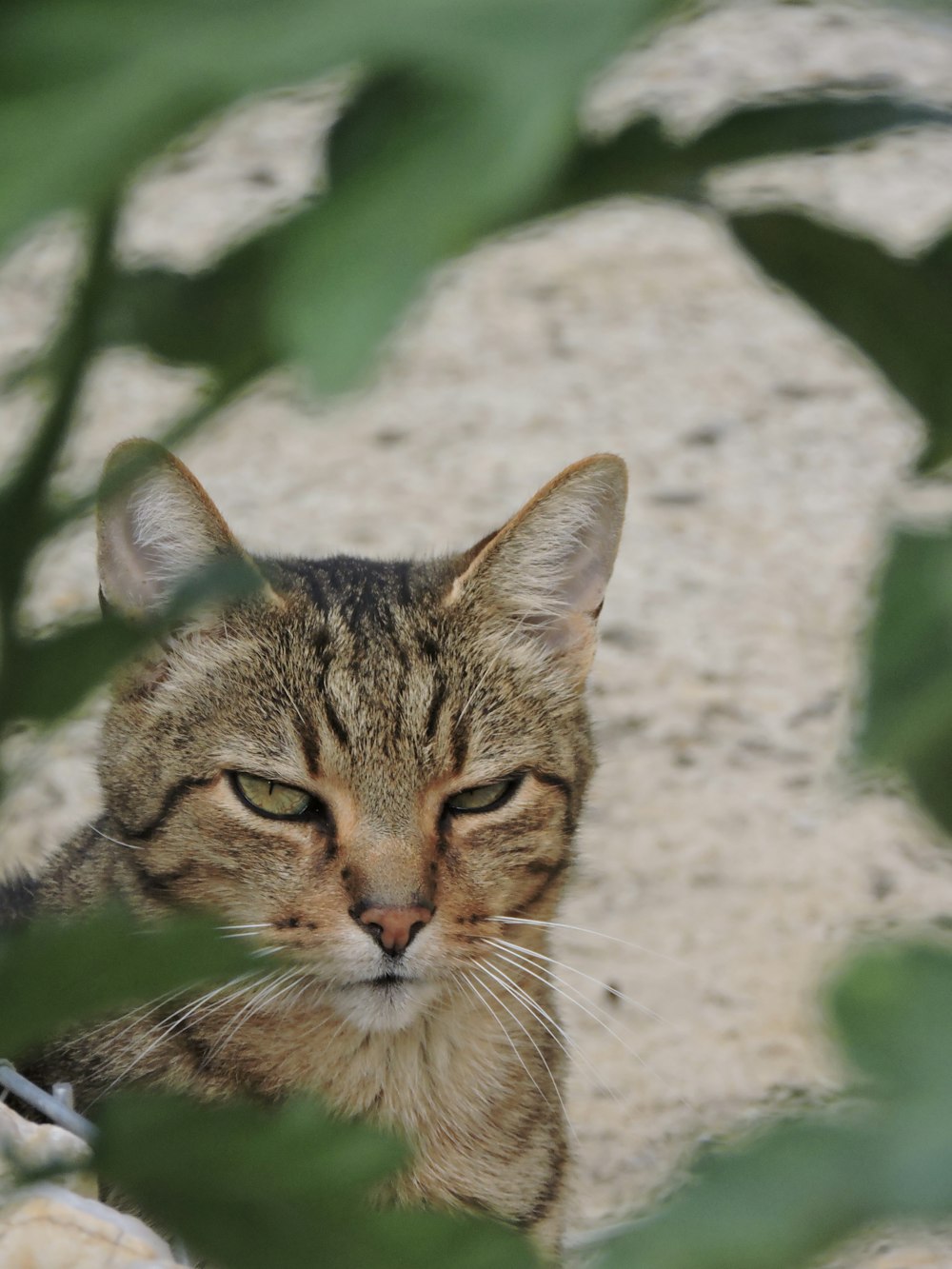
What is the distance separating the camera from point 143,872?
2.64 metres

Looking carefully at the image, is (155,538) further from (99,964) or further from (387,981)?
(99,964)

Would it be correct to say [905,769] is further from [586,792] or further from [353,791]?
[586,792]

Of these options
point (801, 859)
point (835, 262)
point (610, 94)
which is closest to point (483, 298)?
point (610, 94)

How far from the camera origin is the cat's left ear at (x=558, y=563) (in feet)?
9.16

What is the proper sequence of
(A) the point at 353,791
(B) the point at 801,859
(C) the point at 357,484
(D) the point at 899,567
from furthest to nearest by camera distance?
(C) the point at 357,484, (B) the point at 801,859, (A) the point at 353,791, (D) the point at 899,567

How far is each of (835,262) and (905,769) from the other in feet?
0.91

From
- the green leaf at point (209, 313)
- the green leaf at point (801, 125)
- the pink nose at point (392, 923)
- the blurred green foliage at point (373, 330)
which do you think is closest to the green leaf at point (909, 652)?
the blurred green foliage at point (373, 330)

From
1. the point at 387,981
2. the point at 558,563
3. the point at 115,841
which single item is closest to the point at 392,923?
the point at 387,981

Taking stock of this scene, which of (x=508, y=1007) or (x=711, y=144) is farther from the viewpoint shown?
(x=508, y=1007)

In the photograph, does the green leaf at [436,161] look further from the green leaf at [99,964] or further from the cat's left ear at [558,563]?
the cat's left ear at [558,563]

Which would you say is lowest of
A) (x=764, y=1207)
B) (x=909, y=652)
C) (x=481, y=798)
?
(x=481, y=798)

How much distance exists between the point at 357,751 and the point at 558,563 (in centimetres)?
62

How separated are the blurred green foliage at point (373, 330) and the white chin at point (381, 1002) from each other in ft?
5.94

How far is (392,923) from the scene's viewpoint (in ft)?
7.98
